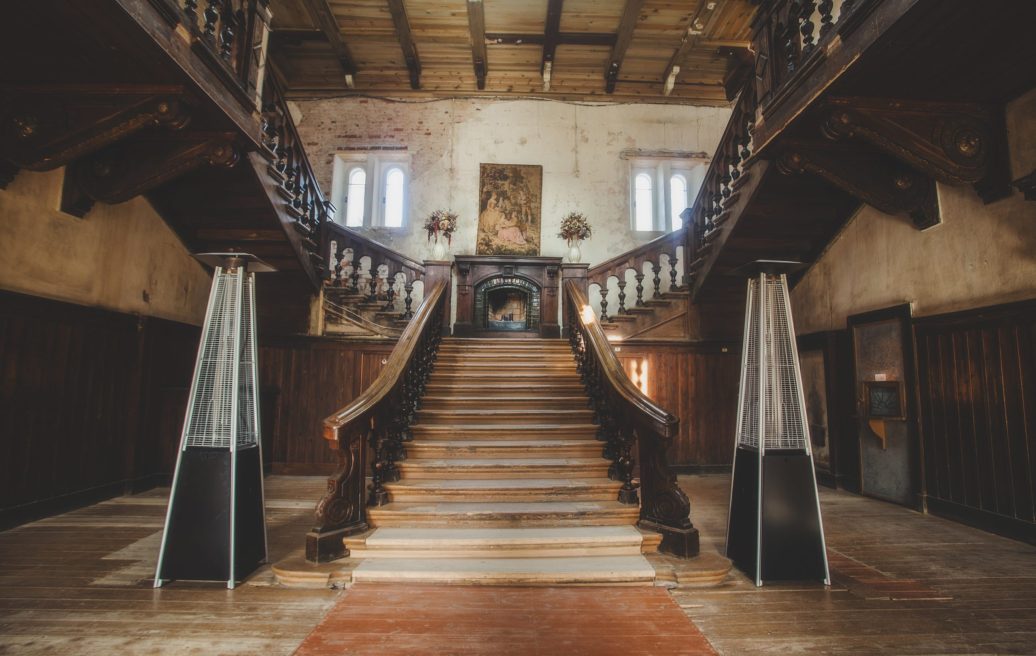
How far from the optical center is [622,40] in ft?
24.9

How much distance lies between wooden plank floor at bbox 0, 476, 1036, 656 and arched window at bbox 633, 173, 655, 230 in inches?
253

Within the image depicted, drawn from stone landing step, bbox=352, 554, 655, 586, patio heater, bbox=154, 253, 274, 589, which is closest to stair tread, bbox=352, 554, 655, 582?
stone landing step, bbox=352, 554, 655, 586

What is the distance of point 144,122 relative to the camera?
10.4ft

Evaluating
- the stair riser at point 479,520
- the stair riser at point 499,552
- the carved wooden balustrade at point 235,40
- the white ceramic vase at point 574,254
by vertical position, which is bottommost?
the stair riser at point 499,552

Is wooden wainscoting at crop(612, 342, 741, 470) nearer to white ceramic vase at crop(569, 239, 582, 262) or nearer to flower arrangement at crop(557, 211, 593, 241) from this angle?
white ceramic vase at crop(569, 239, 582, 262)

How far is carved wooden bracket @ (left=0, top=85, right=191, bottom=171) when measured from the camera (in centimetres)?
308

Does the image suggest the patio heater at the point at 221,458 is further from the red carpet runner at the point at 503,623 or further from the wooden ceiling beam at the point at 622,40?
the wooden ceiling beam at the point at 622,40

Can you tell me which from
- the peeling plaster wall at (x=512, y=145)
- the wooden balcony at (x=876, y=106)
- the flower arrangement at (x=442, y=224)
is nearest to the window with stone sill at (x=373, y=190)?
the peeling plaster wall at (x=512, y=145)

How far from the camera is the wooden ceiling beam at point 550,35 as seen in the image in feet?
23.3

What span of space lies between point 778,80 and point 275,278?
5.41 meters

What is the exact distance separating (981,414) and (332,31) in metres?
9.05

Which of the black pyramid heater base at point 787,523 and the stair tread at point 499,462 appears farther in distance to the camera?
the stair tread at point 499,462

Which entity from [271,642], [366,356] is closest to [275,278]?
[366,356]

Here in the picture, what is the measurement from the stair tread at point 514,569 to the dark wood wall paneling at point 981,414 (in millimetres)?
2746
